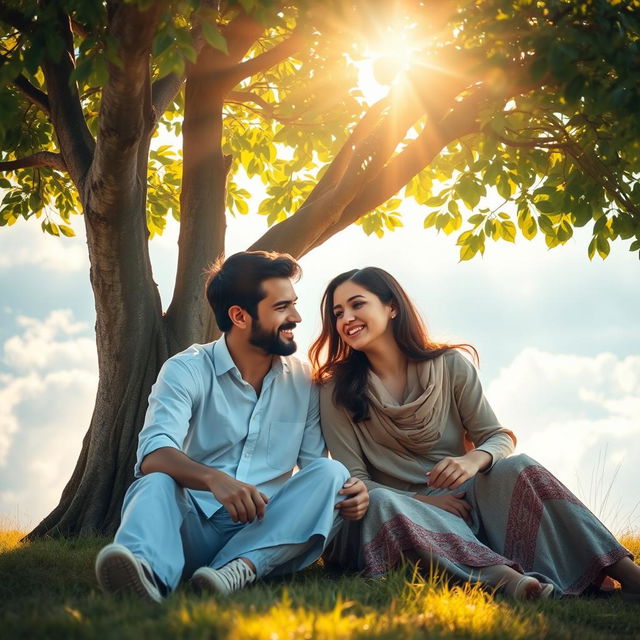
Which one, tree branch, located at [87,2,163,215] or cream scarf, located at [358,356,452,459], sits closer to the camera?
tree branch, located at [87,2,163,215]

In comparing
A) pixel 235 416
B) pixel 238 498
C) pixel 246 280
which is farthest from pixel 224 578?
pixel 246 280

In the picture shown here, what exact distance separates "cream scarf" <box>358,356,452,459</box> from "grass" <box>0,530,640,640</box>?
0.92 metres

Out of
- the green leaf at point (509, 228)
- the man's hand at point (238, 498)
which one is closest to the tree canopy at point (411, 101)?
the green leaf at point (509, 228)

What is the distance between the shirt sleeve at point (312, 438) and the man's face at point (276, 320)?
0.38 m

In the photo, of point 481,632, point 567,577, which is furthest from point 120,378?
point 481,632

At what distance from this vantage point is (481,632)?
9.71 ft

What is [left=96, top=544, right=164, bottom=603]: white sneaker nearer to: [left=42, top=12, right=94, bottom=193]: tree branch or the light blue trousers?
the light blue trousers

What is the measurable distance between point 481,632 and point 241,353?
237 cm

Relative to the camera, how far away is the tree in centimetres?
432

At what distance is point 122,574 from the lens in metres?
3.28

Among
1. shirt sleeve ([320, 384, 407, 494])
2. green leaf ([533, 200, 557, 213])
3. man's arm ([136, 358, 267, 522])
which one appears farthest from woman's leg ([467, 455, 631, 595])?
green leaf ([533, 200, 557, 213])

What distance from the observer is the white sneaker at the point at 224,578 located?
3.47 meters

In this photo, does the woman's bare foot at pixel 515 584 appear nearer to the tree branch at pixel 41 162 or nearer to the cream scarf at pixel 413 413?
the cream scarf at pixel 413 413

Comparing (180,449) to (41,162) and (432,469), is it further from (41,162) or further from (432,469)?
(41,162)
